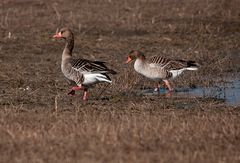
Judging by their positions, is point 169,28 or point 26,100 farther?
point 169,28

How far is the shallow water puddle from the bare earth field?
1.00ft

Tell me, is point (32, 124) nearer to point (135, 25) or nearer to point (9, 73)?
point (9, 73)

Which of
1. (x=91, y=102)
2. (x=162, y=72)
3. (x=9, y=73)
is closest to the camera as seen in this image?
(x=91, y=102)

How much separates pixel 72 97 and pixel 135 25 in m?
10.6

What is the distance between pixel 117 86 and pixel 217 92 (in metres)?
2.09

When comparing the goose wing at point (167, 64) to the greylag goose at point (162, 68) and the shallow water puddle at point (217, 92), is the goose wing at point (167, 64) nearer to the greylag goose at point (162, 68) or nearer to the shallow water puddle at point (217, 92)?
the greylag goose at point (162, 68)

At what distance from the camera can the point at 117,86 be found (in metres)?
14.5

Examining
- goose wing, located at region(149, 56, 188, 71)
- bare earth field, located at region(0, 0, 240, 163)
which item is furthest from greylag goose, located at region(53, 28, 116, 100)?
goose wing, located at region(149, 56, 188, 71)

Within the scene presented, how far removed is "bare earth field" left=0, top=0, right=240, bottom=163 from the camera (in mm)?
8102

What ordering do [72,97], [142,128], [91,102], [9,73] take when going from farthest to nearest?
[9,73]
[72,97]
[91,102]
[142,128]

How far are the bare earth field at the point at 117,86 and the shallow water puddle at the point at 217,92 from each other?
0.30 meters

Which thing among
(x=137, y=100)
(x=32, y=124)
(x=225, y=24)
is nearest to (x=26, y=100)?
(x=137, y=100)

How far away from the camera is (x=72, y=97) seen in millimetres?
13453

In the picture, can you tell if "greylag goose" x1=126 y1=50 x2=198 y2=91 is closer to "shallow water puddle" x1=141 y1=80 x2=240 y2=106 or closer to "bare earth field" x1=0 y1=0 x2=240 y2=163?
"shallow water puddle" x1=141 y1=80 x2=240 y2=106
